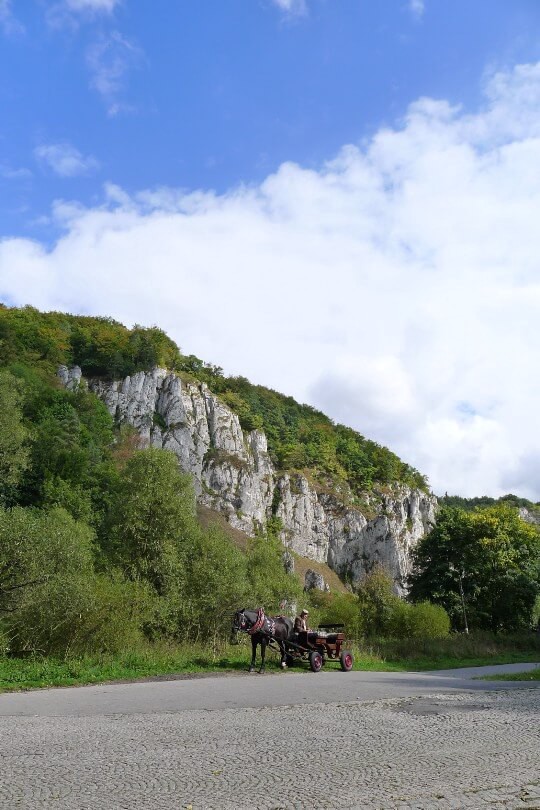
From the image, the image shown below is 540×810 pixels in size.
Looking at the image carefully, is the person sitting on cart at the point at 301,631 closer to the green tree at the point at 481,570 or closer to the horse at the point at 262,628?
the horse at the point at 262,628

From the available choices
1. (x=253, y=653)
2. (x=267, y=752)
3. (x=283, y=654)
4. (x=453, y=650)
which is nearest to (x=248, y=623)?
(x=253, y=653)

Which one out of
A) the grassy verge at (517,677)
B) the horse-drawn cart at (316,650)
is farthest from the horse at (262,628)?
the grassy verge at (517,677)

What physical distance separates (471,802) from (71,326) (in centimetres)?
12614

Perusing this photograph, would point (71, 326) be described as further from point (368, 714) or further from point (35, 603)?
point (368, 714)

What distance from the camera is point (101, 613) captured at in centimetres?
1792

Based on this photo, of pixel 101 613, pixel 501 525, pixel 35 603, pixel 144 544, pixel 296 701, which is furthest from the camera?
pixel 501 525

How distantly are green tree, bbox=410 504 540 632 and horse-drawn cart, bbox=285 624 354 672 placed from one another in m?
28.9

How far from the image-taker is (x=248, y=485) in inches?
3991

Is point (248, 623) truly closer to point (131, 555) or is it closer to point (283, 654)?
point (283, 654)

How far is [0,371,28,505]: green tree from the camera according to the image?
53.6m

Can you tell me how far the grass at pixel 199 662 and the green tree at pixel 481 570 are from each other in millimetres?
13682

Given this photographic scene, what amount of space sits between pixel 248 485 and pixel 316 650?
84446 mm

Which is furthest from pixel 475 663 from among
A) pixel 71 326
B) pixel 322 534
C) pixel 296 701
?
pixel 71 326

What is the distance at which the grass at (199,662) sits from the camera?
13711mm
